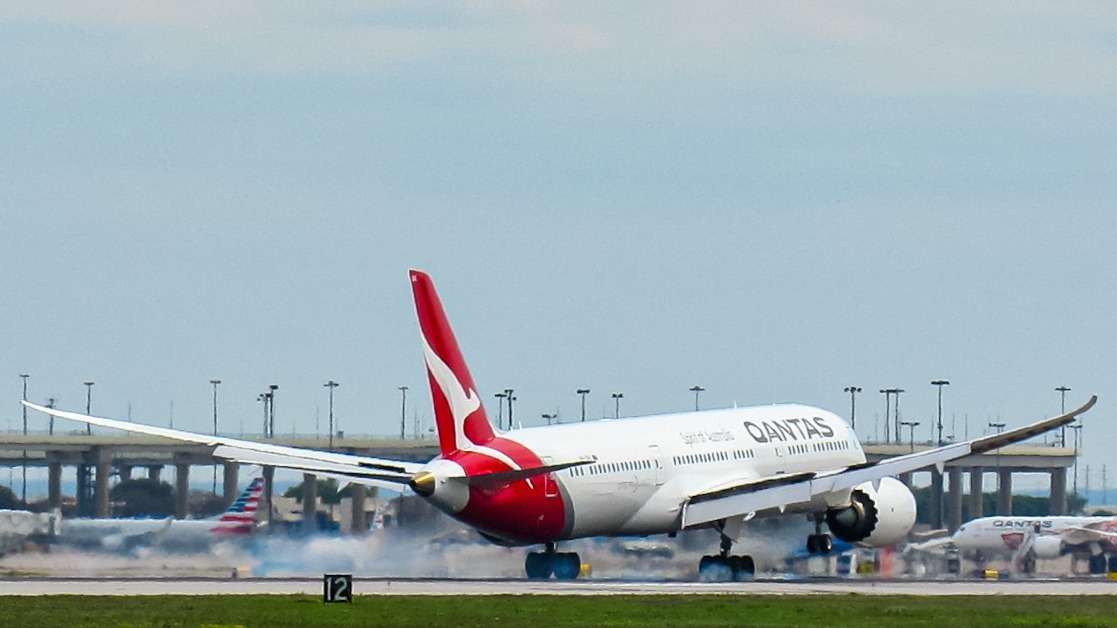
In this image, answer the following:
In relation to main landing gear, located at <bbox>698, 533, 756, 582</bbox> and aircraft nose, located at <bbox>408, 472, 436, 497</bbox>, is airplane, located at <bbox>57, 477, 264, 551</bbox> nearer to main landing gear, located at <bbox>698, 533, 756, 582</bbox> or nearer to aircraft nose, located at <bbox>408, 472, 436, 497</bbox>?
main landing gear, located at <bbox>698, 533, 756, 582</bbox>

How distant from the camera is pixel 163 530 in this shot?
95375mm

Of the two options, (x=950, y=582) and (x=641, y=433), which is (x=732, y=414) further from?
(x=950, y=582)

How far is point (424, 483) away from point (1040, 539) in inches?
1408

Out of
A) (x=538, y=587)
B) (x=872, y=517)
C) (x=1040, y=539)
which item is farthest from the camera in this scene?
(x=1040, y=539)

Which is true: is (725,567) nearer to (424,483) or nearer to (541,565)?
(541,565)

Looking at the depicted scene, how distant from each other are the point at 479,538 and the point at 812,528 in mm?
10480

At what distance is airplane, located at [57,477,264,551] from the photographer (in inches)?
3248

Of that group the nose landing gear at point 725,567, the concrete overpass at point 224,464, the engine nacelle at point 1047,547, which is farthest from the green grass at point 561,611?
the concrete overpass at point 224,464

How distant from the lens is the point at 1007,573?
83625 millimetres

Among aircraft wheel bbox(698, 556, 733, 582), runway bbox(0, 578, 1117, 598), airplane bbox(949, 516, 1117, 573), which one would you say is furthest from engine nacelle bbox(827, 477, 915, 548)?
airplane bbox(949, 516, 1117, 573)

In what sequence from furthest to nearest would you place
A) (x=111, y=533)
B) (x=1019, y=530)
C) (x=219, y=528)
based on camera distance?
(x=1019, y=530)
(x=219, y=528)
(x=111, y=533)

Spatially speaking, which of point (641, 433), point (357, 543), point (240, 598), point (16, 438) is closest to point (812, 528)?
point (641, 433)

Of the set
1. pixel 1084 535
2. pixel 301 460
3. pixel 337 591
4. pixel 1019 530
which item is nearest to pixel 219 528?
pixel 301 460

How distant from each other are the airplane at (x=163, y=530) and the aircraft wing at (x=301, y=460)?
11702 millimetres
